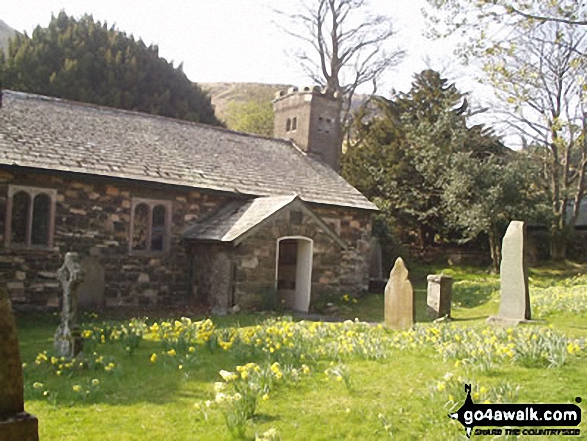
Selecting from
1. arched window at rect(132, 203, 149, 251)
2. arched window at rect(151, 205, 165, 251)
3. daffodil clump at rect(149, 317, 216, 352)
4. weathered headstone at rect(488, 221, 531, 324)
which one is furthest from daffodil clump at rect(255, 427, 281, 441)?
arched window at rect(151, 205, 165, 251)

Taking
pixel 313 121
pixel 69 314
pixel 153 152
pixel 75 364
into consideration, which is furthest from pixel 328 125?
pixel 75 364

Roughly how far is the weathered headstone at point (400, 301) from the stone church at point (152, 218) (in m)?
5.05

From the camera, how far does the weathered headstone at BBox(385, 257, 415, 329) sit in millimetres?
10719

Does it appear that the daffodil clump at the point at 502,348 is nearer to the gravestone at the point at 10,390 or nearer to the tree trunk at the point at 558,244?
the gravestone at the point at 10,390

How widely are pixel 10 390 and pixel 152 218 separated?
44.8 feet

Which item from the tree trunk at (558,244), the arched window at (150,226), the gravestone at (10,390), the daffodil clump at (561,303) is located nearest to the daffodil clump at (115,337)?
the gravestone at (10,390)

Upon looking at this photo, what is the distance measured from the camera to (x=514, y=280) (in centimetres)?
1145

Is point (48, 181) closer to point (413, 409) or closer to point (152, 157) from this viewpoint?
point (152, 157)

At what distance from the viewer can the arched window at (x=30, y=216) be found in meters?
14.3

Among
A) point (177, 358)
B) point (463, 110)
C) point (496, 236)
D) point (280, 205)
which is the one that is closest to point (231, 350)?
point (177, 358)

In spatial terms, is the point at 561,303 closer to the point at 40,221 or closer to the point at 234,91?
the point at 40,221

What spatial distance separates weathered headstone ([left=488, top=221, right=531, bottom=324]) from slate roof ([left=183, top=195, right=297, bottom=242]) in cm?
624

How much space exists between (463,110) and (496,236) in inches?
307

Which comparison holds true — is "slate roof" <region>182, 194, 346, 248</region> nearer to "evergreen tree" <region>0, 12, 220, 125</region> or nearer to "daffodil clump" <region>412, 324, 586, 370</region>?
"daffodil clump" <region>412, 324, 586, 370</region>
